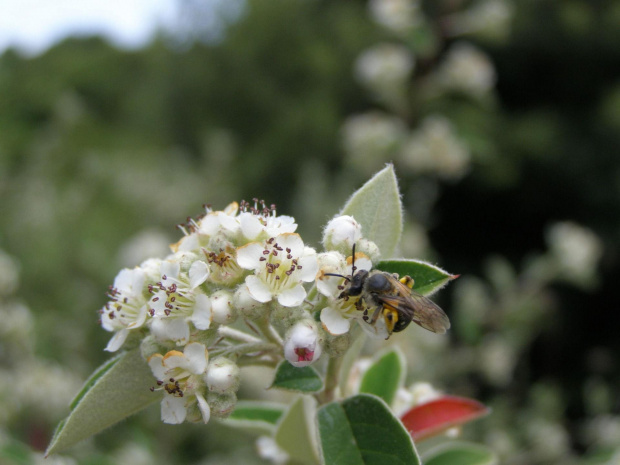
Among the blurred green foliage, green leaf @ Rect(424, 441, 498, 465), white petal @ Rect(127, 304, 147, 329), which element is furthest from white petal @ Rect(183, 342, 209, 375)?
the blurred green foliage

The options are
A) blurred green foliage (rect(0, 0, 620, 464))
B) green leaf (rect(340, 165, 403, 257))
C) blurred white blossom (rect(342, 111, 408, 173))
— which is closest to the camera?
green leaf (rect(340, 165, 403, 257))

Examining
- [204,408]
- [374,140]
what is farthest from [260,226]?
[374,140]

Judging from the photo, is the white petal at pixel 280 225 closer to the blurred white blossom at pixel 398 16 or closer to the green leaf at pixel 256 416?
the green leaf at pixel 256 416

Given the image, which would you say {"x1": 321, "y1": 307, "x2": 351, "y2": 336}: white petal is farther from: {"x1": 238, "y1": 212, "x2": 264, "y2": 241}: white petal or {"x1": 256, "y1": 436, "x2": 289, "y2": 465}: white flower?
{"x1": 256, "y1": 436, "x2": 289, "y2": 465}: white flower

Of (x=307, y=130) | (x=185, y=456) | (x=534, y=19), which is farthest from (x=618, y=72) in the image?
(x=185, y=456)

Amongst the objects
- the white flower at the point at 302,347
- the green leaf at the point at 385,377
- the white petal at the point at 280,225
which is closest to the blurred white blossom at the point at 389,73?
the green leaf at the point at 385,377

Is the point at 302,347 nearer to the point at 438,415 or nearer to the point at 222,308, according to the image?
the point at 222,308
